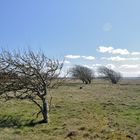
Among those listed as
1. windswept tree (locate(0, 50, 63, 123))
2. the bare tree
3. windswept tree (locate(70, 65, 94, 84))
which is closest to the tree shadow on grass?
windswept tree (locate(0, 50, 63, 123))

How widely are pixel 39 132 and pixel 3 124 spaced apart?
285 centimetres

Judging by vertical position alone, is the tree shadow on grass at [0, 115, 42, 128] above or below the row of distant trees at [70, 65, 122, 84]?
below

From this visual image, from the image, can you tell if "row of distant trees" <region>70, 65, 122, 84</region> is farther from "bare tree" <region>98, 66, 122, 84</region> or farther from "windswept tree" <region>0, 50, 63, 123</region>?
"windswept tree" <region>0, 50, 63, 123</region>

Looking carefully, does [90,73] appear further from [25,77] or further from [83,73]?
[25,77]

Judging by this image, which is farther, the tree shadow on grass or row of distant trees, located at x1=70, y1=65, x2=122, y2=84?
row of distant trees, located at x1=70, y1=65, x2=122, y2=84

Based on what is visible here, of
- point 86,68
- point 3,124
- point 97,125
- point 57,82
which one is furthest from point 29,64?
point 86,68

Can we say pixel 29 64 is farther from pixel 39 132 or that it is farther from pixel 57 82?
pixel 39 132

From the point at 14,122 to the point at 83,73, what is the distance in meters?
74.3

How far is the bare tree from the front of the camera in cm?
9547

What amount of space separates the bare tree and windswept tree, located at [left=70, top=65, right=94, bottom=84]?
7.49 meters

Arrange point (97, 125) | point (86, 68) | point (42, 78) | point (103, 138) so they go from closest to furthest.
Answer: point (103, 138) < point (97, 125) < point (42, 78) < point (86, 68)

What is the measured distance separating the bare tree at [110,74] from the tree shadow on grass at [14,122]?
261 feet

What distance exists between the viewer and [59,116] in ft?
58.0

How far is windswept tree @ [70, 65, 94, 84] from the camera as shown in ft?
286
